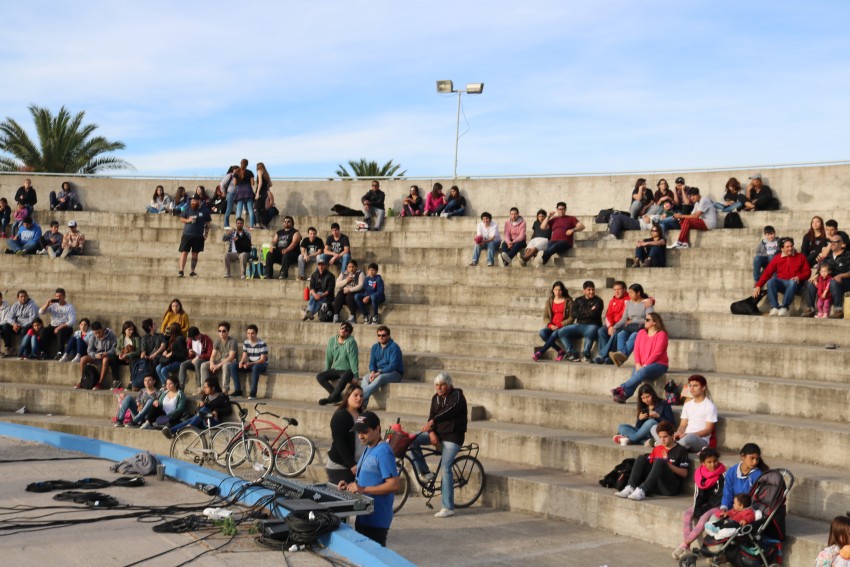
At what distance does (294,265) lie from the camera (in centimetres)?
2094

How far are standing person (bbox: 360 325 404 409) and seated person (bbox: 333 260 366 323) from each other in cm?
285

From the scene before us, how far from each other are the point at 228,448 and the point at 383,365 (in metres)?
2.79

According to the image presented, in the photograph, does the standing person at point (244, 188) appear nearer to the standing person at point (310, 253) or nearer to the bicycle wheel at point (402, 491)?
the standing person at point (310, 253)

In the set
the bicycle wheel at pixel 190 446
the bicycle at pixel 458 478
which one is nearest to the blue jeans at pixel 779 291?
the bicycle at pixel 458 478

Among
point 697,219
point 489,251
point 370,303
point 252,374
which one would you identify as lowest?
point 252,374

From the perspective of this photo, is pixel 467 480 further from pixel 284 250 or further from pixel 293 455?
pixel 284 250

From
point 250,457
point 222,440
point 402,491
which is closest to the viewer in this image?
point 402,491

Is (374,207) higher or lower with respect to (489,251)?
higher

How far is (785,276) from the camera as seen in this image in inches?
595

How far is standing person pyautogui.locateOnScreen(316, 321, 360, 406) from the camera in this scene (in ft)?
50.8

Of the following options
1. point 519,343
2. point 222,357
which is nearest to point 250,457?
point 222,357

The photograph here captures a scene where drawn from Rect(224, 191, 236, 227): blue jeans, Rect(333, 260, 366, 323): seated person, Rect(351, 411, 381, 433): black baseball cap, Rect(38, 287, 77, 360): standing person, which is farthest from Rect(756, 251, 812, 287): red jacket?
Rect(224, 191, 236, 227): blue jeans

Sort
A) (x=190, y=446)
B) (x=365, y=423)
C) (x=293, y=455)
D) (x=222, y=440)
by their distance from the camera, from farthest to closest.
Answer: (x=190, y=446), (x=222, y=440), (x=293, y=455), (x=365, y=423)

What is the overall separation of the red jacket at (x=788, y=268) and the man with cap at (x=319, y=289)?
735cm
